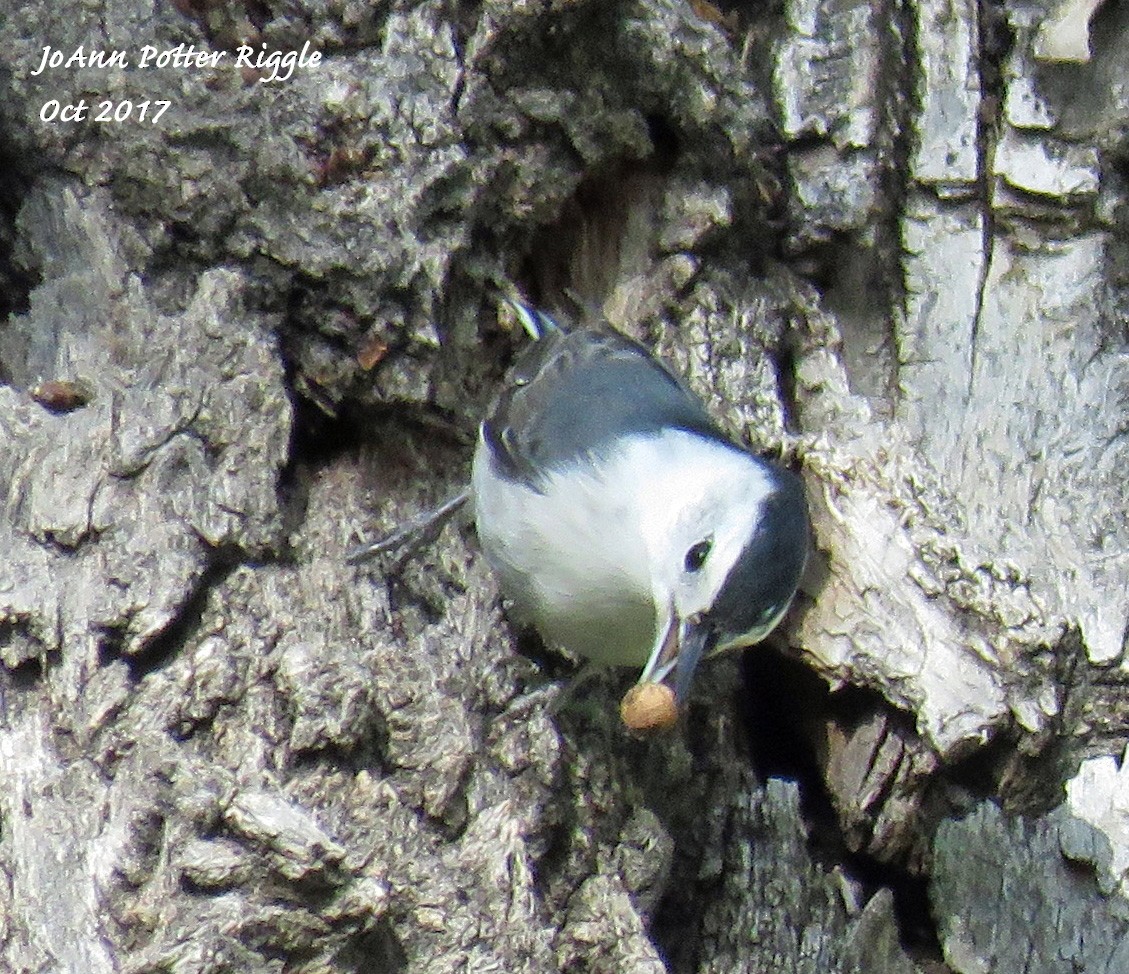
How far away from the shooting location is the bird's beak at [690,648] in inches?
84.4

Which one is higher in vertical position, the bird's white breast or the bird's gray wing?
the bird's gray wing

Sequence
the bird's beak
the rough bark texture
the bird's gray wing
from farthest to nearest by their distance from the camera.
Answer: the bird's gray wing → the bird's beak → the rough bark texture

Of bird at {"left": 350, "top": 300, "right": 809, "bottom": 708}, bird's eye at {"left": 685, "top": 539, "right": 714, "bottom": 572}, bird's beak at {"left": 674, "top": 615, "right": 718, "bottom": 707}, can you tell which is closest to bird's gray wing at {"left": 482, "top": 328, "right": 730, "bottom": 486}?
bird at {"left": 350, "top": 300, "right": 809, "bottom": 708}

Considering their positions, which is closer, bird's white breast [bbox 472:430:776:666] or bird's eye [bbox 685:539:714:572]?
bird's eye [bbox 685:539:714:572]

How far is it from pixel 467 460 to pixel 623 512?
0.43 meters

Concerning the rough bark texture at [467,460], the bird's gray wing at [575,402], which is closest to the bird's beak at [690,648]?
the rough bark texture at [467,460]

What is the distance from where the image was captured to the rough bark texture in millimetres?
2037

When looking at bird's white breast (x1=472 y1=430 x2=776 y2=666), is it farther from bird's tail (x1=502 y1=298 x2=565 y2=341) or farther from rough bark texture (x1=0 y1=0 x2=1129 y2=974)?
bird's tail (x1=502 y1=298 x2=565 y2=341)

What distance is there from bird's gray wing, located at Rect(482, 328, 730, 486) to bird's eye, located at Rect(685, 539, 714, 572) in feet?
1.07

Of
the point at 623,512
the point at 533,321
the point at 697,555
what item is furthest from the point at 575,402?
the point at 697,555

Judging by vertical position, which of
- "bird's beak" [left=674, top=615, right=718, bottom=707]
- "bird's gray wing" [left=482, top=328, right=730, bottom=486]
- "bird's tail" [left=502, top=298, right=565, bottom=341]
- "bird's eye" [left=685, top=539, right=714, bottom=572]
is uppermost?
"bird's tail" [left=502, top=298, right=565, bottom=341]

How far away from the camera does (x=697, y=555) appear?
2232mm

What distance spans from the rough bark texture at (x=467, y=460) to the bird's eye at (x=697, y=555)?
221 millimetres

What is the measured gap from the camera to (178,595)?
84.0 inches
